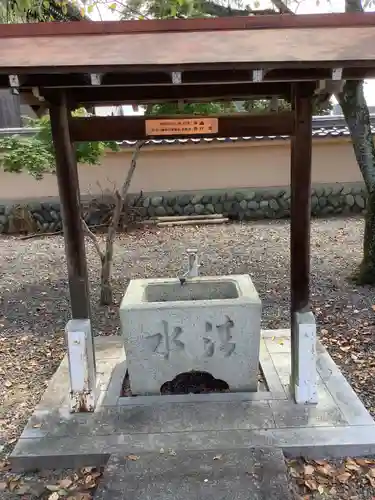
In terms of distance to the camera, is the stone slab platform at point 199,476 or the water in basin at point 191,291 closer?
the stone slab platform at point 199,476

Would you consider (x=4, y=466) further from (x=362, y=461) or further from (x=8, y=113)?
(x=8, y=113)

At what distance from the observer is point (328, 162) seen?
11.1m

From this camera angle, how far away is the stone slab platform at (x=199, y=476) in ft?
8.70

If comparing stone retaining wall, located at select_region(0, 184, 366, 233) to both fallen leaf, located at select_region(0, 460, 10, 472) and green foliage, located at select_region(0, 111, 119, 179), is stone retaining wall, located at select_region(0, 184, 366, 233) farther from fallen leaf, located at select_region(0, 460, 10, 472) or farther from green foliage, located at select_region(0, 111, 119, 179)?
fallen leaf, located at select_region(0, 460, 10, 472)

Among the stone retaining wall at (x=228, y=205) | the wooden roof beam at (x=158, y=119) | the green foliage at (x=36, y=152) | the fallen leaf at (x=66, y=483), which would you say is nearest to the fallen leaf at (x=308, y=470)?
the fallen leaf at (x=66, y=483)

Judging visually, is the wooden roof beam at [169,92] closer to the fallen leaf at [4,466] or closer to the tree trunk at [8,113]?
the fallen leaf at [4,466]

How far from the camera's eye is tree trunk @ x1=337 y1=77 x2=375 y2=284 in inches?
228

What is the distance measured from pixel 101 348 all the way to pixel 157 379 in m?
1.10

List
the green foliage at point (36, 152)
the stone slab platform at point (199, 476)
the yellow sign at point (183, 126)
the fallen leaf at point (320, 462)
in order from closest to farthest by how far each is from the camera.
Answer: the stone slab platform at point (199, 476)
the fallen leaf at point (320, 462)
the yellow sign at point (183, 126)
the green foliage at point (36, 152)

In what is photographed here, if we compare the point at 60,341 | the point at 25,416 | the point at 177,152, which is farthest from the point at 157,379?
the point at 177,152

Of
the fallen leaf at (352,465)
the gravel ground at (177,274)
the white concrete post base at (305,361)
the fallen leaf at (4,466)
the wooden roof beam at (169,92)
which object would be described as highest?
the wooden roof beam at (169,92)

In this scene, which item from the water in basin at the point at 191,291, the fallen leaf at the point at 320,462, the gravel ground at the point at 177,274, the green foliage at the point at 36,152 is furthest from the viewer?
the green foliage at the point at 36,152

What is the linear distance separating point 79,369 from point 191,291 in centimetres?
115

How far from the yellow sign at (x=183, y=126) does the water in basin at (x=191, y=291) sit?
1.33 m
